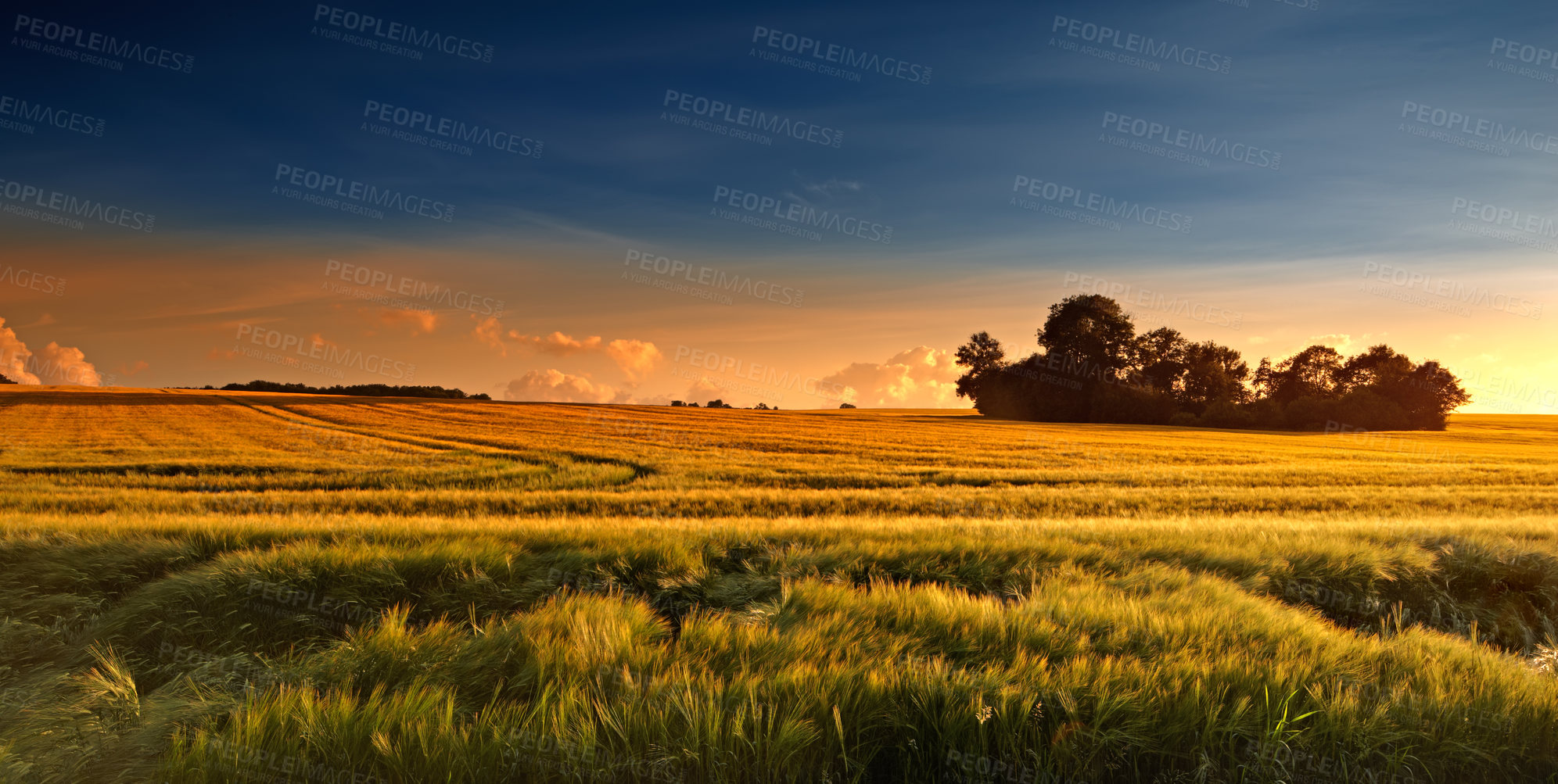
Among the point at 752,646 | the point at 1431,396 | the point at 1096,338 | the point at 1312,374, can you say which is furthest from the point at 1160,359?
the point at 752,646

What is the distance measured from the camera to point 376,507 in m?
12.8

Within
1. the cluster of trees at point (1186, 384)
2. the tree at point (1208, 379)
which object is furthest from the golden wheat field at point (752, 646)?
the tree at point (1208, 379)

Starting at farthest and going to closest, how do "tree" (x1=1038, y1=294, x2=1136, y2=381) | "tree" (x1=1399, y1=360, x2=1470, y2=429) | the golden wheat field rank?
"tree" (x1=1038, y1=294, x2=1136, y2=381), "tree" (x1=1399, y1=360, x2=1470, y2=429), the golden wheat field

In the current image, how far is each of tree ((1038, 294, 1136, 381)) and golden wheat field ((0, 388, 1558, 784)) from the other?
70624 mm

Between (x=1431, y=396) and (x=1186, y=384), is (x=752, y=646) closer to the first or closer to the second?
(x=1186, y=384)

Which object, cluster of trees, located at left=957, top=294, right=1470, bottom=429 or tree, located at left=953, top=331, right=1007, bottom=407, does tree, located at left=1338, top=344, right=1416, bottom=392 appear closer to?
cluster of trees, located at left=957, top=294, right=1470, bottom=429

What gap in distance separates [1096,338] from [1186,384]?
1390 cm

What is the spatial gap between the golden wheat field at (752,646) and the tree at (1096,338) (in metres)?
70.6

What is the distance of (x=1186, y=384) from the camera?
80.3m

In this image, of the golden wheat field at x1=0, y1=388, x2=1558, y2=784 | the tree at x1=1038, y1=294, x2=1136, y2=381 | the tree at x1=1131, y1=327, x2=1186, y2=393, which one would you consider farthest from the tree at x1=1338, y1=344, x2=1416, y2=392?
the golden wheat field at x1=0, y1=388, x2=1558, y2=784

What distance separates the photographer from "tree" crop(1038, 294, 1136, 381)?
76.6 m

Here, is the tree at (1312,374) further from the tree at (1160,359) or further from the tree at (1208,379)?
the tree at (1160,359)

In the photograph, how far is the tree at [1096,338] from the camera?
251ft

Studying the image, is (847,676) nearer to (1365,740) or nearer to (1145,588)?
(1365,740)
